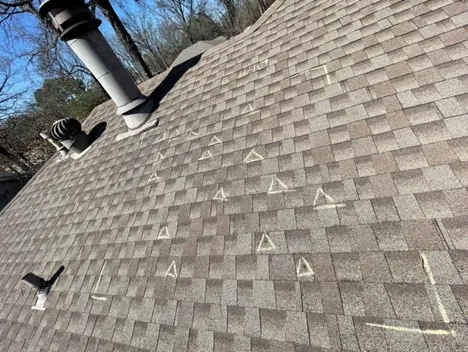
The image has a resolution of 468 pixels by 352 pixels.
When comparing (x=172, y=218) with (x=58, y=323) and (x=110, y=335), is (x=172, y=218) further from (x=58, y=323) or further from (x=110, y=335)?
(x=58, y=323)

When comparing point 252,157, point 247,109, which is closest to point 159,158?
point 247,109

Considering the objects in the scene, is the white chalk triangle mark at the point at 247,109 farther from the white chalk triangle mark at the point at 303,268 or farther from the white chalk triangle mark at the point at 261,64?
the white chalk triangle mark at the point at 303,268

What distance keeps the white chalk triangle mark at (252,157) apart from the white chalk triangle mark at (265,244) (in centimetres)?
134

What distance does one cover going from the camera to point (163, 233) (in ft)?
14.7

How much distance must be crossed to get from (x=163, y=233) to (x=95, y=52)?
211 inches

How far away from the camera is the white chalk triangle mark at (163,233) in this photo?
440 cm

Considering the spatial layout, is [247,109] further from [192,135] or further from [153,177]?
[153,177]

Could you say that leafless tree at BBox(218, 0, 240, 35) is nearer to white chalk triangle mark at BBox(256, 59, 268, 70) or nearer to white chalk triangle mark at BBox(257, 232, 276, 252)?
white chalk triangle mark at BBox(256, 59, 268, 70)

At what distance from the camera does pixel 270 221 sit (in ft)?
11.6

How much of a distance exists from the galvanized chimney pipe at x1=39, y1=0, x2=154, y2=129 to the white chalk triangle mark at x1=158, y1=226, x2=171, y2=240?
13.0 ft

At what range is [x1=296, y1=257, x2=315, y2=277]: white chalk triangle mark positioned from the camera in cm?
292

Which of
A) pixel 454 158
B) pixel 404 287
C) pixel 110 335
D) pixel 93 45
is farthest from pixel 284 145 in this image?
pixel 93 45

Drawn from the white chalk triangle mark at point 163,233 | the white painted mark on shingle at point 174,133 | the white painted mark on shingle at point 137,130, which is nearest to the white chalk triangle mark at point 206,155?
the white painted mark on shingle at point 174,133

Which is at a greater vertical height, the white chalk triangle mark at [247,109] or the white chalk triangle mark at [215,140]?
the white chalk triangle mark at [247,109]
